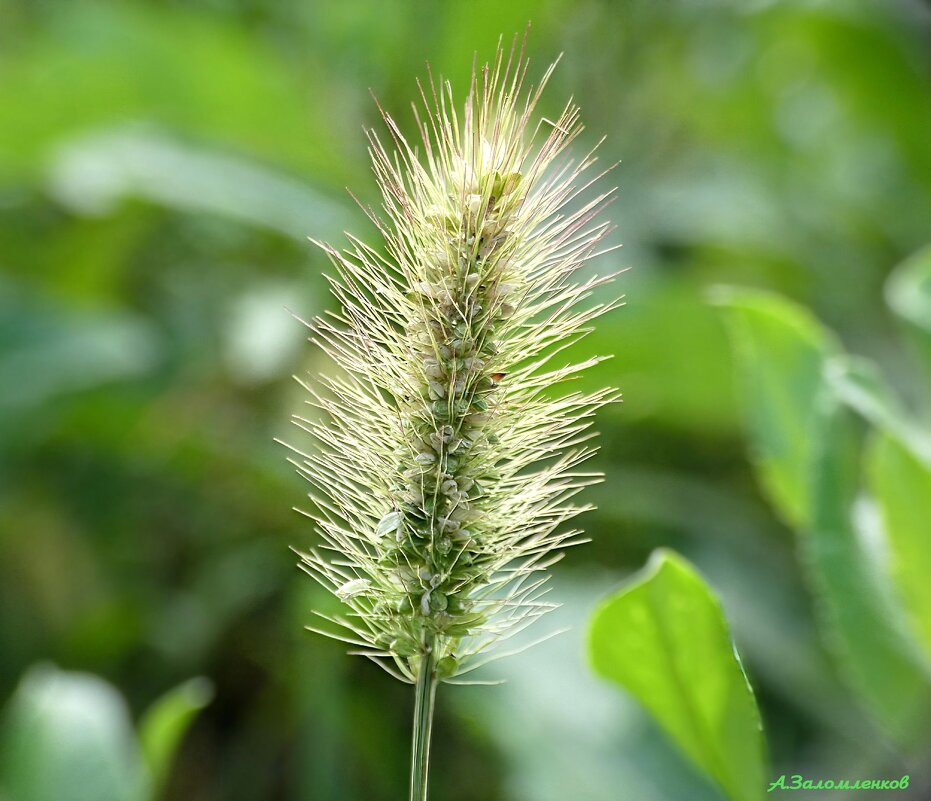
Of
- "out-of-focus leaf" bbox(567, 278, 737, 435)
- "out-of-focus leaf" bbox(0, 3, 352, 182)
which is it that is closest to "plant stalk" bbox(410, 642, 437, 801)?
"out-of-focus leaf" bbox(567, 278, 737, 435)

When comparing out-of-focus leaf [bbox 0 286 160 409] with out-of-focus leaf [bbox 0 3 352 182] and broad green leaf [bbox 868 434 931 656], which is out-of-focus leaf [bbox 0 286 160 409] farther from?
broad green leaf [bbox 868 434 931 656]

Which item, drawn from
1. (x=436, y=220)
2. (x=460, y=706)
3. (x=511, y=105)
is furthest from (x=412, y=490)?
(x=460, y=706)

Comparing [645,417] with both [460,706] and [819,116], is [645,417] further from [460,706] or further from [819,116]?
[819,116]

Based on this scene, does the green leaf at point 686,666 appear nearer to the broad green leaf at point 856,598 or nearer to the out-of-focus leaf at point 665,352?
the broad green leaf at point 856,598

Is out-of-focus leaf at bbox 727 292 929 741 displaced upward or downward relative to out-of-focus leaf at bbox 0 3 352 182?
downward

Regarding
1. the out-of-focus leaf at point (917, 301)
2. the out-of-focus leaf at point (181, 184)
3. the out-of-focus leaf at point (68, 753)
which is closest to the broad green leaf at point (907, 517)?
the out-of-focus leaf at point (917, 301)

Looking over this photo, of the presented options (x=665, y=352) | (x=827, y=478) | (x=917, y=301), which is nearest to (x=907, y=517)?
(x=827, y=478)

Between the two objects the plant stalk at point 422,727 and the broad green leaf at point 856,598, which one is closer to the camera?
the plant stalk at point 422,727
